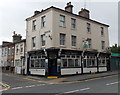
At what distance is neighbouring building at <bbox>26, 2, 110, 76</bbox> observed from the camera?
752 inches

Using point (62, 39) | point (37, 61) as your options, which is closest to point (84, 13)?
point (62, 39)

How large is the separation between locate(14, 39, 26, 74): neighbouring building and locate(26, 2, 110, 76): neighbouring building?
57.1 inches

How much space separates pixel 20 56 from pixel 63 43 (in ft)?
28.8

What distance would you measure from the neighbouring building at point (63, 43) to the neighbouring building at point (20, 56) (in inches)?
57.1

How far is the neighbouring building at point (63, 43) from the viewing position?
1911 centimetres

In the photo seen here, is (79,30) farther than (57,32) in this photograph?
Yes

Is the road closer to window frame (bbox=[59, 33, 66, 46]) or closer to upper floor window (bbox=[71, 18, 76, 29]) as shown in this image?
window frame (bbox=[59, 33, 66, 46])

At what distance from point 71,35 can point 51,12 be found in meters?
4.25

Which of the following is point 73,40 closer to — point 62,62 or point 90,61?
point 62,62

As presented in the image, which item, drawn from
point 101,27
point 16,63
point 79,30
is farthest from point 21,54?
point 101,27

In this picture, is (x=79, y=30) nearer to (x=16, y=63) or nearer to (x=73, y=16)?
(x=73, y=16)

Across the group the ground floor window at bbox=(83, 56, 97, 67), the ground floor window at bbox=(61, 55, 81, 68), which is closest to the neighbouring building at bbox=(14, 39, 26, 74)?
the ground floor window at bbox=(61, 55, 81, 68)

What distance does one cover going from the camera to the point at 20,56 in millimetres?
24875

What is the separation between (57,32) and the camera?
63.5 feet
